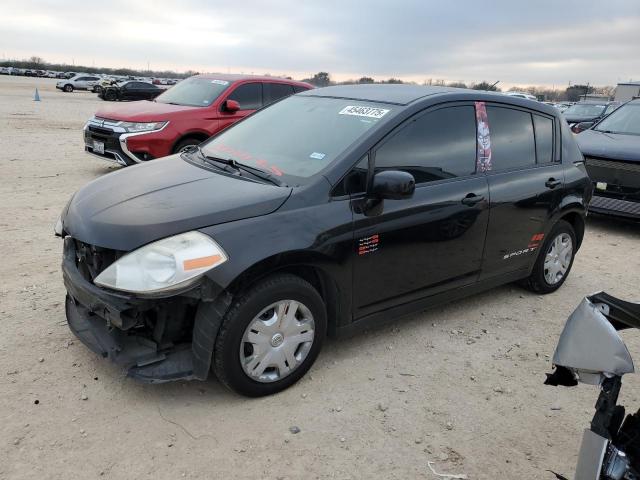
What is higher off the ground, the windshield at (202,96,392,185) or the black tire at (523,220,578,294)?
the windshield at (202,96,392,185)

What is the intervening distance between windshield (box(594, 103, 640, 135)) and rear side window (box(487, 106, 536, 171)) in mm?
4799

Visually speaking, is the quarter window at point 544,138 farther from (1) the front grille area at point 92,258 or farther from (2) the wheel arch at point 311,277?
(1) the front grille area at point 92,258

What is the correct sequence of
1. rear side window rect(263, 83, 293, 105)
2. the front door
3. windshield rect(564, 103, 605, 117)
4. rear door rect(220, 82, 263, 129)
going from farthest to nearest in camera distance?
windshield rect(564, 103, 605, 117) < rear side window rect(263, 83, 293, 105) < rear door rect(220, 82, 263, 129) < the front door

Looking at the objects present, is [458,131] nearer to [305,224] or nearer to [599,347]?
[305,224]

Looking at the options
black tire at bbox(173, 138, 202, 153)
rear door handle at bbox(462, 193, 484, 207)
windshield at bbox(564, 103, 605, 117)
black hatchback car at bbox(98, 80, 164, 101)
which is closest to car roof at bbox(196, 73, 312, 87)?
black tire at bbox(173, 138, 202, 153)

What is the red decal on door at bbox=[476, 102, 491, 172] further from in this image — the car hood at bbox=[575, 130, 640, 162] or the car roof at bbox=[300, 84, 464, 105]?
the car hood at bbox=[575, 130, 640, 162]

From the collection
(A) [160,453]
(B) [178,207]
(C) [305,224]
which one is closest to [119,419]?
(A) [160,453]

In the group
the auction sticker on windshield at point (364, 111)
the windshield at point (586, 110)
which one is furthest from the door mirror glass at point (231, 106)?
the windshield at point (586, 110)

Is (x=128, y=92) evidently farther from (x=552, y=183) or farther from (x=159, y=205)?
(x=159, y=205)

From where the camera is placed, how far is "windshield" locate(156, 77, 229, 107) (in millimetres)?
8914

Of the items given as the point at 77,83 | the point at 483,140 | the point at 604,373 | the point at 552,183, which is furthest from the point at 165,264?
the point at 77,83

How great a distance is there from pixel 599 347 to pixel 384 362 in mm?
1922

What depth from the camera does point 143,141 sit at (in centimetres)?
809

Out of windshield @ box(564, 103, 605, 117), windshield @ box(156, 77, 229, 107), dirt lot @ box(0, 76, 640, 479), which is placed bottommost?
dirt lot @ box(0, 76, 640, 479)
